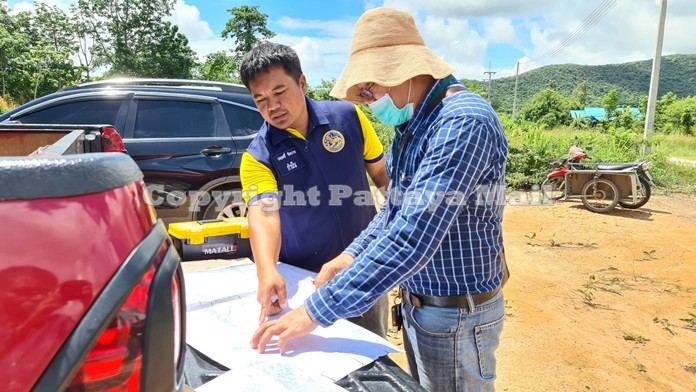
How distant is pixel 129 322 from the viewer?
0.54 meters

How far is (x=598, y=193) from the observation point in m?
7.63

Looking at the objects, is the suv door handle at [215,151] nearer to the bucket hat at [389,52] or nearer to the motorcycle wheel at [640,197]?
the bucket hat at [389,52]

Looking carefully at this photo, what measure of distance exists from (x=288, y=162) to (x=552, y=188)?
7982 millimetres

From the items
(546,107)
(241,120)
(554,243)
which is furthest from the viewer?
(546,107)

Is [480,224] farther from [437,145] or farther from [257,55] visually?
[257,55]

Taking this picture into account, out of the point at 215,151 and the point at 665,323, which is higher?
the point at 215,151

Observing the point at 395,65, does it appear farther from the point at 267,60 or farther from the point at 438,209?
the point at 267,60

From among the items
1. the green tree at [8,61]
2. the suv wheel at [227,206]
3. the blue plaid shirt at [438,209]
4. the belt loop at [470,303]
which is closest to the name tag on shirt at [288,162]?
the blue plaid shirt at [438,209]

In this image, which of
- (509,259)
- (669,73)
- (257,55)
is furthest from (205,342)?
(669,73)

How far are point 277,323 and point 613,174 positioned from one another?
7664mm

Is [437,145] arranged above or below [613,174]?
above

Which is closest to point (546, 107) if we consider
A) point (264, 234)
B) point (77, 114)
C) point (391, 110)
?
point (77, 114)

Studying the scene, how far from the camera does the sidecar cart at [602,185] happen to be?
7.38 metres

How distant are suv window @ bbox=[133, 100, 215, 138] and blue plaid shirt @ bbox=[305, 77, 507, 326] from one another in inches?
143
